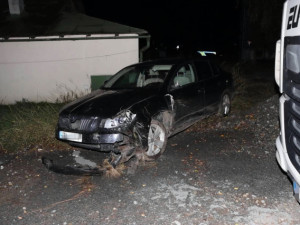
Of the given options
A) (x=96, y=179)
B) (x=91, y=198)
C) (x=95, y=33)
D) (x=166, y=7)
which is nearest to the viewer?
(x=91, y=198)

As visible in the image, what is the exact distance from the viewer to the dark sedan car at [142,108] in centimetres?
498

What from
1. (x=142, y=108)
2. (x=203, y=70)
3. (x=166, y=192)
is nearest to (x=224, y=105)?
(x=203, y=70)

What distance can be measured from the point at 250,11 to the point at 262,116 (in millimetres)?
13711

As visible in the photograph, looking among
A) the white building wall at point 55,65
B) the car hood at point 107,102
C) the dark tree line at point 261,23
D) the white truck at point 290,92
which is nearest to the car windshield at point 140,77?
the car hood at point 107,102

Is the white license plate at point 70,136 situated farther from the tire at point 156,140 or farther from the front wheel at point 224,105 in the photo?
the front wheel at point 224,105

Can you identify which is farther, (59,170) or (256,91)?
(256,91)

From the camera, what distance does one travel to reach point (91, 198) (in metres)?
4.27

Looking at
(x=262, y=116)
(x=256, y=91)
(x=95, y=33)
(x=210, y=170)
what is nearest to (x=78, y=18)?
A: (x=95, y=33)

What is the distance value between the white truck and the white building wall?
831 cm

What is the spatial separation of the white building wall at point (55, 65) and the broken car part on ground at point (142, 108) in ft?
15.2

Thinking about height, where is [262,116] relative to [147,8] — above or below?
below

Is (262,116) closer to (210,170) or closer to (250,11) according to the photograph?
(210,170)

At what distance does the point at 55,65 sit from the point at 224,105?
6686mm

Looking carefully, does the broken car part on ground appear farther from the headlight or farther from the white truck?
the white truck
